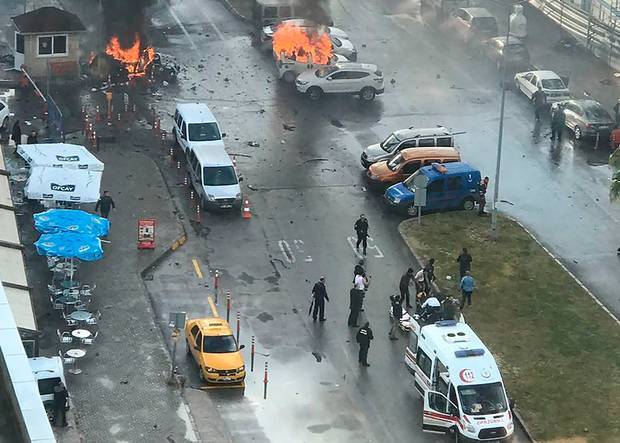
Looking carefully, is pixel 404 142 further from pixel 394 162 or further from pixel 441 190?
pixel 441 190

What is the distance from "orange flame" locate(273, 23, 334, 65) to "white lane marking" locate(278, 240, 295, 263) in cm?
1645

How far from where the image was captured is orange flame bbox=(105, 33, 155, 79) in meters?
55.2

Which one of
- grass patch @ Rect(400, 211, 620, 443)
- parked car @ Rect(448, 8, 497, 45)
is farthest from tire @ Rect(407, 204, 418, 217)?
parked car @ Rect(448, 8, 497, 45)

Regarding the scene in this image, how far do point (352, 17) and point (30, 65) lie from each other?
62.2 ft

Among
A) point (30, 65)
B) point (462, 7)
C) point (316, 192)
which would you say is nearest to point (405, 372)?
point (316, 192)

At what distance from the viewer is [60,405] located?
29969mm

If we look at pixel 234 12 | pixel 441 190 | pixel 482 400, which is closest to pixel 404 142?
Answer: pixel 441 190

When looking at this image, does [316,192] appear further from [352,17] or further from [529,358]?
[352,17]

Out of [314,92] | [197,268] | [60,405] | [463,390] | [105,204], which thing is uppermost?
[60,405]

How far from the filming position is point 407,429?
3131 cm

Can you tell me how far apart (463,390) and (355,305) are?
5.88 meters

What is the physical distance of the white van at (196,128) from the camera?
45656 millimetres

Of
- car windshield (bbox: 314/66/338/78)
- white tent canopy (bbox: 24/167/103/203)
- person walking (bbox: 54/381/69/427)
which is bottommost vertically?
car windshield (bbox: 314/66/338/78)

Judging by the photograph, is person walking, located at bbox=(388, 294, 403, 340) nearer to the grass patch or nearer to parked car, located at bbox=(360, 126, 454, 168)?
the grass patch
